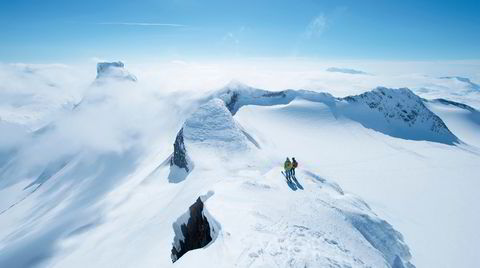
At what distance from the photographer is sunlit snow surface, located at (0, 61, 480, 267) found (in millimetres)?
19141

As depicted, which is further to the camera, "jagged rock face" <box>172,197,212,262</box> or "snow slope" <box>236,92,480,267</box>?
"snow slope" <box>236,92,480,267</box>

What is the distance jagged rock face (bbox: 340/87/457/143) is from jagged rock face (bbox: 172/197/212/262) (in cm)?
9247

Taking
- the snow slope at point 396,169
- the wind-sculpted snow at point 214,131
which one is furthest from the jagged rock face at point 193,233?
the wind-sculpted snow at point 214,131

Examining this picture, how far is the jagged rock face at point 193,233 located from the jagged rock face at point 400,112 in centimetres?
9247

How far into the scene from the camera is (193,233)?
22312 mm

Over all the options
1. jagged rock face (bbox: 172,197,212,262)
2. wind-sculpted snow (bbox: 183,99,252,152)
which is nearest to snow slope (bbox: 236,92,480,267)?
wind-sculpted snow (bbox: 183,99,252,152)

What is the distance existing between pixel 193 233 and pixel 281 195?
756 centimetres

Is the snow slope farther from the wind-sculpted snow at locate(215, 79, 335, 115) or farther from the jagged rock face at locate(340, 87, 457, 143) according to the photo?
the jagged rock face at locate(340, 87, 457, 143)

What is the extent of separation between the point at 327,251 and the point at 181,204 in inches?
756

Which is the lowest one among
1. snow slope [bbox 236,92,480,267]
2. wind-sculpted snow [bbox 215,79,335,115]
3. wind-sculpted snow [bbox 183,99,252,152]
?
snow slope [bbox 236,92,480,267]

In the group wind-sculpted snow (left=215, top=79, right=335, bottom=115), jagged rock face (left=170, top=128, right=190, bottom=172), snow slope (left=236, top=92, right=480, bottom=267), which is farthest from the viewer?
wind-sculpted snow (left=215, top=79, right=335, bottom=115)

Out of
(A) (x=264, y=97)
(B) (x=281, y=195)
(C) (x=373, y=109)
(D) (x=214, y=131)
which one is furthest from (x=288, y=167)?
(C) (x=373, y=109)

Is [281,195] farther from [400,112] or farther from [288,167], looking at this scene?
[400,112]

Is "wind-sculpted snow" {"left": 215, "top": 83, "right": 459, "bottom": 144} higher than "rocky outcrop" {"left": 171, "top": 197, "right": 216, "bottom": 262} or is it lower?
lower
